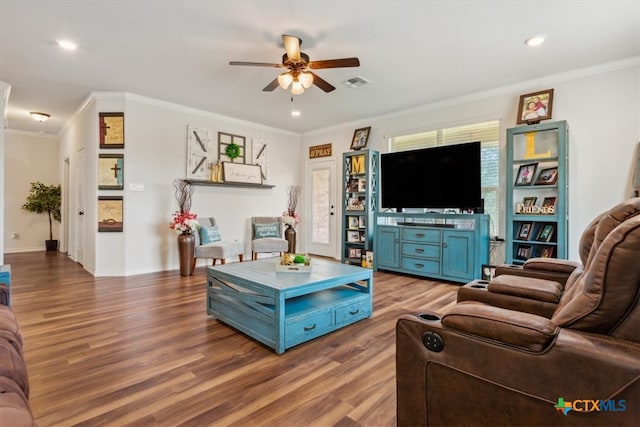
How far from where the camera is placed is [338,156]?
6395mm

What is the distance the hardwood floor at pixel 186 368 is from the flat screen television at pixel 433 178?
161 centimetres

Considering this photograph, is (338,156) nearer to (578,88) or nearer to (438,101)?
(438,101)

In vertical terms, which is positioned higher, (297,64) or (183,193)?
(297,64)

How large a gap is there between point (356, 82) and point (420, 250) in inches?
98.2

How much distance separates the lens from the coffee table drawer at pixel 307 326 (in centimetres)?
228

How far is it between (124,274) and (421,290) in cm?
421

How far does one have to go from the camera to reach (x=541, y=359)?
97cm

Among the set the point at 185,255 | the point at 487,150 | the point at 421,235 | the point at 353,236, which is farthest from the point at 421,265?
the point at 185,255

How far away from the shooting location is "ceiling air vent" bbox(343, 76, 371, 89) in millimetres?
4004

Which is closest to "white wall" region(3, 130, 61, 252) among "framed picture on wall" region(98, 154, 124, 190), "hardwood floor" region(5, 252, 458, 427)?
"framed picture on wall" region(98, 154, 124, 190)

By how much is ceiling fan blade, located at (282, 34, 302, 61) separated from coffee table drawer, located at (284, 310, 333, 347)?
7.41 ft

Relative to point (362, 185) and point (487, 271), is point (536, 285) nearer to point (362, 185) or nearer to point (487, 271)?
point (487, 271)

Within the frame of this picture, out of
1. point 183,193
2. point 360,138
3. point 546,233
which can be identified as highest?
point 360,138

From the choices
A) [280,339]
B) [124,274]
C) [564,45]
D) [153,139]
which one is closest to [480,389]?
[280,339]
